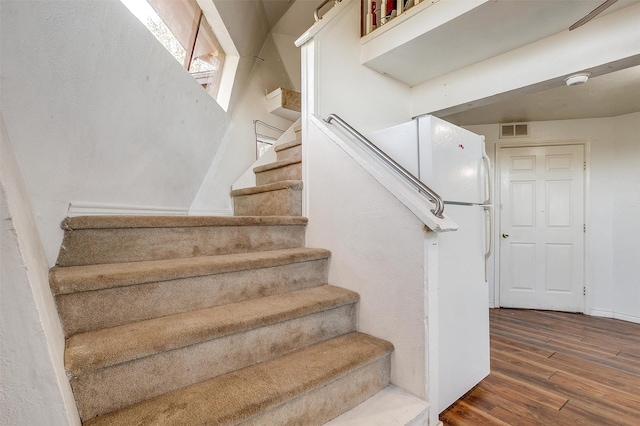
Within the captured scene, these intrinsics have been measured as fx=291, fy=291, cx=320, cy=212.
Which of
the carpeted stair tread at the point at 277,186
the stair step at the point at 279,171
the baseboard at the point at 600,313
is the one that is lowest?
the baseboard at the point at 600,313

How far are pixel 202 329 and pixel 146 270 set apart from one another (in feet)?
1.06

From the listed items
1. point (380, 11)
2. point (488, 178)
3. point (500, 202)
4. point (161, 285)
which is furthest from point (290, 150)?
point (500, 202)

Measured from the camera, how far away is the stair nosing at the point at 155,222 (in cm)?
119

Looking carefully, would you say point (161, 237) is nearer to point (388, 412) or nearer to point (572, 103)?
point (388, 412)

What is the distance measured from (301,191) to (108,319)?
129 centimetres

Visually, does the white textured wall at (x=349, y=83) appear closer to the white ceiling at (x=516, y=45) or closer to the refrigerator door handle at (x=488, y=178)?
the white ceiling at (x=516, y=45)

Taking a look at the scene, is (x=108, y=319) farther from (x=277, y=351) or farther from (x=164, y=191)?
(x=164, y=191)

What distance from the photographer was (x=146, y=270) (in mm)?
1118

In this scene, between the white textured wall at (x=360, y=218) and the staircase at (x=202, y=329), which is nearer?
the staircase at (x=202, y=329)

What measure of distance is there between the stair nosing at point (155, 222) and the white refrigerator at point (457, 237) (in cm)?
88

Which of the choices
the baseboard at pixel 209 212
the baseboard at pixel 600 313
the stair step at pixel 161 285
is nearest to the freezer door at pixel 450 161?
the stair step at pixel 161 285

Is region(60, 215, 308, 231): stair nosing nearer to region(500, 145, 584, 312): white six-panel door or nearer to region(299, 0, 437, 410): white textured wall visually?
region(299, 0, 437, 410): white textured wall

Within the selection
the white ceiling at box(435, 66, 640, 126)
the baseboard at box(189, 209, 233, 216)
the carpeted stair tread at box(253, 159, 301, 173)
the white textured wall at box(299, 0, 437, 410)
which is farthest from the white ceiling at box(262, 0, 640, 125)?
the baseboard at box(189, 209, 233, 216)

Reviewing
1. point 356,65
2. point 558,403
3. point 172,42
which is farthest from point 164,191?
point 558,403
